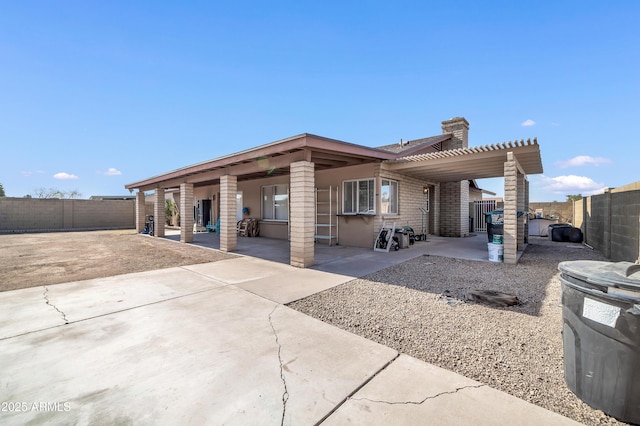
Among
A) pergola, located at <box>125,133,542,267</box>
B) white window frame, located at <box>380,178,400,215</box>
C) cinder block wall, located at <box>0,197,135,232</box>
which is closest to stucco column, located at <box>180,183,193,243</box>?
pergola, located at <box>125,133,542,267</box>

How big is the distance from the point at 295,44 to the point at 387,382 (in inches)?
417

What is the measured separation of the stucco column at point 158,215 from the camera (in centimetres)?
1448

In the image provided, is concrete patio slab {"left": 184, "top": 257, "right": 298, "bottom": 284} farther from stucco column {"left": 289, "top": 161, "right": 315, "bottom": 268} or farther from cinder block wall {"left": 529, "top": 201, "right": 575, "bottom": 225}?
cinder block wall {"left": 529, "top": 201, "right": 575, "bottom": 225}

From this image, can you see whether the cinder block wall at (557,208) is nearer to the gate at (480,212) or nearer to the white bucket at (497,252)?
the gate at (480,212)

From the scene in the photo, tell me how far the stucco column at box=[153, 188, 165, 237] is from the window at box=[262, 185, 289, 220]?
19.6ft

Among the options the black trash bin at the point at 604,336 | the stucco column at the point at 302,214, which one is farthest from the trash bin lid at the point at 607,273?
the stucco column at the point at 302,214

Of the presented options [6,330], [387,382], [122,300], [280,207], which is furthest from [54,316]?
[280,207]

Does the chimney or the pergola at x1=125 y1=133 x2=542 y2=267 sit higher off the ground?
the chimney

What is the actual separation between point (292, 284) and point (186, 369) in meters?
2.88

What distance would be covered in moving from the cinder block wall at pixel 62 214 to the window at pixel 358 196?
795 inches

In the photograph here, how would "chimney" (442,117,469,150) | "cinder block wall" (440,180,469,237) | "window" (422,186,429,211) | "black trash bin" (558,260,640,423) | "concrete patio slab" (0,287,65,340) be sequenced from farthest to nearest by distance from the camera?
"cinder block wall" (440,180,469,237) < "chimney" (442,117,469,150) < "window" (422,186,429,211) < "concrete patio slab" (0,287,65,340) < "black trash bin" (558,260,640,423)

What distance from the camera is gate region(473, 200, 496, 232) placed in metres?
16.5

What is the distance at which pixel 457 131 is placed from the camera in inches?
533

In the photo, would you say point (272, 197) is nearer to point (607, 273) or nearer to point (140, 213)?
point (140, 213)
